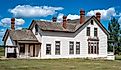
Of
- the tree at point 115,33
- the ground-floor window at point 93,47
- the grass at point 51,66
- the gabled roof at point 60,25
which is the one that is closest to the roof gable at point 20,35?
the gabled roof at point 60,25

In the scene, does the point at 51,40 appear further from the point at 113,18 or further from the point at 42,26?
the point at 113,18

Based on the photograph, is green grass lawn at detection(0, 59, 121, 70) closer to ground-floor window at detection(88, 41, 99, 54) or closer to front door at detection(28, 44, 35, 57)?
front door at detection(28, 44, 35, 57)

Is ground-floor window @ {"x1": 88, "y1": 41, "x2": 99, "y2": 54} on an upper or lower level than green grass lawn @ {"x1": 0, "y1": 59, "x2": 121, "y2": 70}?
upper

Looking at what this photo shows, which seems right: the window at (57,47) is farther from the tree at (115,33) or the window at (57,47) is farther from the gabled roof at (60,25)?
the tree at (115,33)

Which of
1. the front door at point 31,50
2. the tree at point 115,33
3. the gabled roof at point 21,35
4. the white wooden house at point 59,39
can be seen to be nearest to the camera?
the gabled roof at point 21,35

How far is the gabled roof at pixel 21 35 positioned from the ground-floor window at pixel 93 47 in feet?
32.1

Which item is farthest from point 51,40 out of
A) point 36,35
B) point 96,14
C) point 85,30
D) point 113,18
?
point 113,18

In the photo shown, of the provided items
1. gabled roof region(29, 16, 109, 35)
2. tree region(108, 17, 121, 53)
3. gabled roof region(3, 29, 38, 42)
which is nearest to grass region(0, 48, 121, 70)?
gabled roof region(3, 29, 38, 42)

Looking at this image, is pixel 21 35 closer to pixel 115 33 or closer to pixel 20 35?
pixel 20 35

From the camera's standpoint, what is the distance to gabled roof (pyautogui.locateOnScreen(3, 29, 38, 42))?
45997 millimetres

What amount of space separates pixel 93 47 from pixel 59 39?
24.2 feet

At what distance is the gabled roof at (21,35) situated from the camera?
45997 millimetres

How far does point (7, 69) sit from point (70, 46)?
25896mm

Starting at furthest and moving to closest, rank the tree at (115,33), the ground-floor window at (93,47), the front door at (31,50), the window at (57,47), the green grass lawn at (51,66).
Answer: the tree at (115,33) → the ground-floor window at (93,47) → the window at (57,47) → the front door at (31,50) → the green grass lawn at (51,66)
